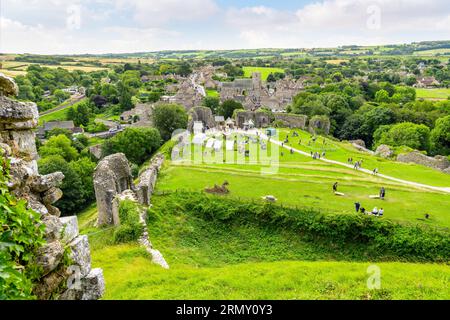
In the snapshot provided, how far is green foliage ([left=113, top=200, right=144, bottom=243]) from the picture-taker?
17.1m

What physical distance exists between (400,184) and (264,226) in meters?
14.1

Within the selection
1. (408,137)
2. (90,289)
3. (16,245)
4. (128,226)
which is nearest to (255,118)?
(408,137)

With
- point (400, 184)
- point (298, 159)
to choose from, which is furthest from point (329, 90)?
point (400, 184)

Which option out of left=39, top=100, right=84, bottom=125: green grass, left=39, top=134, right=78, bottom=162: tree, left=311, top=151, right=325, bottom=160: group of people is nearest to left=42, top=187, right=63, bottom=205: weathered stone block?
left=311, top=151, right=325, bottom=160: group of people

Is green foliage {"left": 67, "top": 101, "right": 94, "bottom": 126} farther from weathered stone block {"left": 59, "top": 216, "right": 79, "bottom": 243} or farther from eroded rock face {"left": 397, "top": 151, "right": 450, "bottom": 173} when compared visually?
weathered stone block {"left": 59, "top": 216, "right": 79, "bottom": 243}

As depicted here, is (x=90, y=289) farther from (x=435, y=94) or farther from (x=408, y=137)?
(x=435, y=94)

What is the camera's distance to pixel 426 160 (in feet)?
131

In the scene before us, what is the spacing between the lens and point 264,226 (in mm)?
22266

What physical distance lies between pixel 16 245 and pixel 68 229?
8.95 ft

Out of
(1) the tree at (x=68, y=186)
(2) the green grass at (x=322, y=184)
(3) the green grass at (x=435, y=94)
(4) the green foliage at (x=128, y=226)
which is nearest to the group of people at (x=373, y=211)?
(2) the green grass at (x=322, y=184)

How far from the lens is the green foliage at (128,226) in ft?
56.2

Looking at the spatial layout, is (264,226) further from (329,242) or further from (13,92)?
(13,92)

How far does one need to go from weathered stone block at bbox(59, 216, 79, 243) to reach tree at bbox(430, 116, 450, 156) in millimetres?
62986
